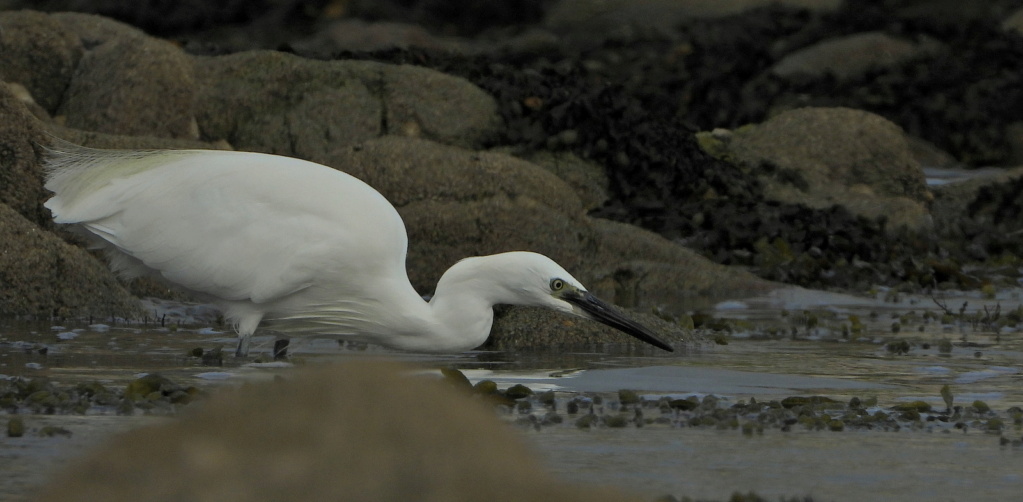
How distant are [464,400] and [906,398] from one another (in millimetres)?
4310

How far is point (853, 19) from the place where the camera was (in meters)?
25.3

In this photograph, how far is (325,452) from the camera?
2.04 meters

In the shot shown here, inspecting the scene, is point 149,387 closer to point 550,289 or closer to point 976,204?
point 550,289

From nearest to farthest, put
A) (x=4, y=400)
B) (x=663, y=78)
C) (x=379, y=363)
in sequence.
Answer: (x=379, y=363) → (x=4, y=400) → (x=663, y=78)

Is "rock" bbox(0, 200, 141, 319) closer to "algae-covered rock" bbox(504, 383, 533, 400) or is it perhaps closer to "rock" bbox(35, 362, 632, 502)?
"algae-covered rock" bbox(504, 383, 533, 400)

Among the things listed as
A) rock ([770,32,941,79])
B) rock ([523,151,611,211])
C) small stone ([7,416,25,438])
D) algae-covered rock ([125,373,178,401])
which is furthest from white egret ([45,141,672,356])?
rock ([770,32,941,79])

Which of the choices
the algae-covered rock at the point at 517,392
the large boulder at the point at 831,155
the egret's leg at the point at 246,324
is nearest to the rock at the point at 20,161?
the egret's leg at the point at 246,324

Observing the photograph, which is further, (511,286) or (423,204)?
(423,204)

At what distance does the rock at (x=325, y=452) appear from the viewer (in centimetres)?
199

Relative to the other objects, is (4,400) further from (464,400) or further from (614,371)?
(464,400)

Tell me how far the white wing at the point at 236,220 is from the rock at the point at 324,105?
15.6ft

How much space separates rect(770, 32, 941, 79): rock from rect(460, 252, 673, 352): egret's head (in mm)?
14986

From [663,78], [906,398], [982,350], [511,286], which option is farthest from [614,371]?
[663,78]

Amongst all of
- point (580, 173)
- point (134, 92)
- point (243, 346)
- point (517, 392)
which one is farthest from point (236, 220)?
point (580, 173)
